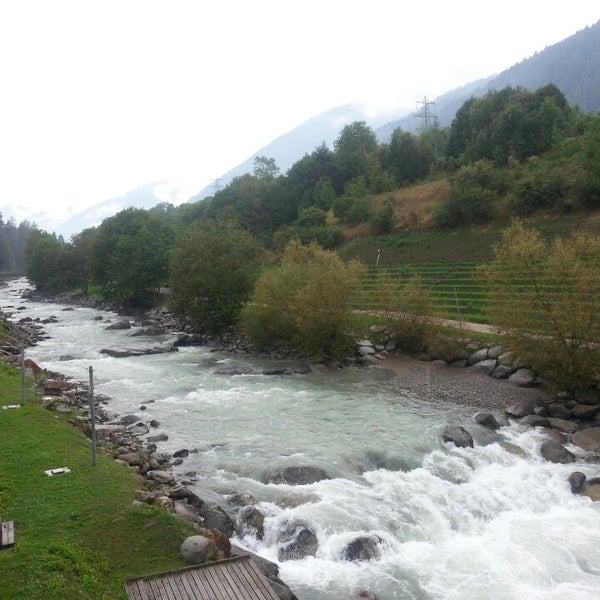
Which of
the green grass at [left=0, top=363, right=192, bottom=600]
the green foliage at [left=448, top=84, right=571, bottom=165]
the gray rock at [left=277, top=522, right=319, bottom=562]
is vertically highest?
the green foliage at [left=448, top=84, right=571, bottom=165]

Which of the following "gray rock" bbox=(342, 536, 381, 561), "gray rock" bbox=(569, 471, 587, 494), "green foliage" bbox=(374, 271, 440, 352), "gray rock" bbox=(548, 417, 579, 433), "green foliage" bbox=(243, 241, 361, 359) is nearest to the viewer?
"gray rock" bbox=(342, 536, 381, 561)

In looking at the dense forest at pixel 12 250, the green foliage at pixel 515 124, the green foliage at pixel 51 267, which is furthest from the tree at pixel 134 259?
the dense forest at pixel 12 250

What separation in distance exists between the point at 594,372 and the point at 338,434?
11465 millimetres

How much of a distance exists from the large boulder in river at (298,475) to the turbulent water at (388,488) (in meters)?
0.33

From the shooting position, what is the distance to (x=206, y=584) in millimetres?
9586

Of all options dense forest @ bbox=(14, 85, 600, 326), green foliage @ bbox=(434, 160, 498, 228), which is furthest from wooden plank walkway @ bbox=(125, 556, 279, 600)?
green foliage @ bbox=(434, 160, 498, 228)

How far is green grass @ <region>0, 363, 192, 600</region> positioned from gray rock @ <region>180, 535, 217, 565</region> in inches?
7.0

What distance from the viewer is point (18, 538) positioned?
10.3 metres

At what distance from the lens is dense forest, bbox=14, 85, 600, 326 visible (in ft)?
161

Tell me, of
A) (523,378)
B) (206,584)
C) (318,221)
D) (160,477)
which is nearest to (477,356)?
(523,378)

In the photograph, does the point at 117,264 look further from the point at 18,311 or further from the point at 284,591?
the point at 284,591

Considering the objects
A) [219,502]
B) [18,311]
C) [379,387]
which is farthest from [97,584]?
[18,311]

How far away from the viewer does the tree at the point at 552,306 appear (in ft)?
73.8

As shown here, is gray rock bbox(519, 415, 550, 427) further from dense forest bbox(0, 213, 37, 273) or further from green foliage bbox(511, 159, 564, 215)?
dense forest bbox(0, 213, 37, 273)
